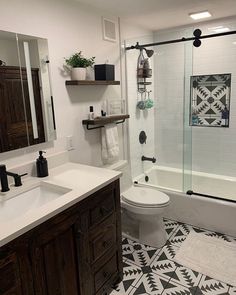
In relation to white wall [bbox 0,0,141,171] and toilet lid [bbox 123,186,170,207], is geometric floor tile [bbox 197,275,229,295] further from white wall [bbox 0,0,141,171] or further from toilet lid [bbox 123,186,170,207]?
white wall [bbox 0,0,141,171]

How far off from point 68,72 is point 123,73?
890mm

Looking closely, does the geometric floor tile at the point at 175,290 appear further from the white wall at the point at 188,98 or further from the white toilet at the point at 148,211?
the white wall at the point at 188,98

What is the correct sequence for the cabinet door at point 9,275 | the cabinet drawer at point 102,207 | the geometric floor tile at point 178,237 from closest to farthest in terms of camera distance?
the cabinet door at point 9,275
the cabinet drawer at point 102,207
the geometric floor tile at point 178,237

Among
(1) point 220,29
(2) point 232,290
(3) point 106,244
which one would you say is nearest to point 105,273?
(3) point 106,244

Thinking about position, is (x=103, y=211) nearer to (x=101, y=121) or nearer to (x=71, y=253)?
(x=71, y=253)

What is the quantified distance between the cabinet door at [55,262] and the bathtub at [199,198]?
1.57 meters

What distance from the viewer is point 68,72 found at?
2.04 metres

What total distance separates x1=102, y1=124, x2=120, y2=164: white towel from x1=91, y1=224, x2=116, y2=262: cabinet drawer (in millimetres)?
820

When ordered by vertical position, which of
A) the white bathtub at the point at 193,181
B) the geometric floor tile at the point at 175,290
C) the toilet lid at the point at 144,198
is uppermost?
the toilet lid at the point at 144,198

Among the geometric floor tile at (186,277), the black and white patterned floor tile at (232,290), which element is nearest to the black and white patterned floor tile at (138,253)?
the geometric floor tile at (186,277)

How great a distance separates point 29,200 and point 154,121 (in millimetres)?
2171

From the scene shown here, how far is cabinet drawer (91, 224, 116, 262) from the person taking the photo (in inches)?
62.9

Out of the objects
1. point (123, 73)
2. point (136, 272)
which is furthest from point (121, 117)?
point (136, 272)

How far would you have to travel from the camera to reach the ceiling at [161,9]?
2150 millimetres
